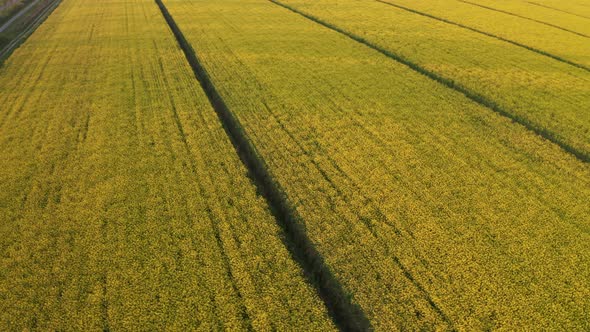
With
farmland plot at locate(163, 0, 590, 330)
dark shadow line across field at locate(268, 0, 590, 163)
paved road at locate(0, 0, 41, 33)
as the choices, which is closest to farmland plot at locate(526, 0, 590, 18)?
farmland plot at locate(163, 0, 590, 330)

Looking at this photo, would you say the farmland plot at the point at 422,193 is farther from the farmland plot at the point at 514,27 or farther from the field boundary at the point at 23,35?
the field boundary at the point at 23,35

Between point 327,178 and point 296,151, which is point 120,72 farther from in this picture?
point 327,178

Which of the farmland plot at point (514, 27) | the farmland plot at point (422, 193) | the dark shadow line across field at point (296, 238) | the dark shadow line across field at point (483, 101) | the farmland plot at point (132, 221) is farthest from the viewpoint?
the farmland plot at point (514, 27)

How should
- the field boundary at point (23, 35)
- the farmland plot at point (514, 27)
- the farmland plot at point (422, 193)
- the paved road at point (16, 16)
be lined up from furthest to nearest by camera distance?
the paved road at point (16, 16)
the farmland plot at point (514, 27)
the field boundary at point (23, 35)
the farmland plot at point (422, 193)

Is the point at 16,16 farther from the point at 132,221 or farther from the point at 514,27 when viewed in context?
the point at 514,27

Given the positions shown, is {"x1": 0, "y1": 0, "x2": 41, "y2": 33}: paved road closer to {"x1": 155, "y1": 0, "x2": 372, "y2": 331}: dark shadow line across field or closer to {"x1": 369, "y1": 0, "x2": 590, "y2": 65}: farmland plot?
{"x1": 155, "y1": 0, "x2": 372, "y2": 331}: dark shadow line across field

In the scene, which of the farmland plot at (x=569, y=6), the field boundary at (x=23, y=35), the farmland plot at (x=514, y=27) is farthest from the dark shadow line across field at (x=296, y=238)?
the farmland plot at (x=569, y=6)

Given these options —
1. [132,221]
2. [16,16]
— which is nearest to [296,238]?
[132,221]
